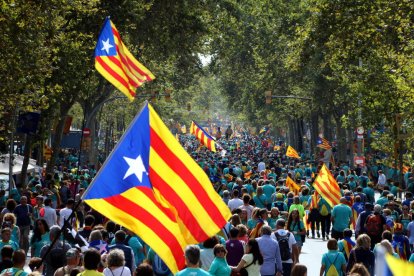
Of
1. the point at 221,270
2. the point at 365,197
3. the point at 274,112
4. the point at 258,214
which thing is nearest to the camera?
the point at 221,270

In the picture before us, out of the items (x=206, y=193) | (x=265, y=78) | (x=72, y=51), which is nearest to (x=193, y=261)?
(x=206, y=193)

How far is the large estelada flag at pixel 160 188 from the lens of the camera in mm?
8961

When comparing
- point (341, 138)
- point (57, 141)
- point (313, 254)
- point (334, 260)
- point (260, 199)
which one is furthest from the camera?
point (341, 138)

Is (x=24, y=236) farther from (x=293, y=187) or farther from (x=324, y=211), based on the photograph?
(x=293, y=187)

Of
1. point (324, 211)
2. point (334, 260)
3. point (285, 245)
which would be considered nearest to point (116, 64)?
point (285, 245)

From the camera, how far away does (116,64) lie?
729 inches

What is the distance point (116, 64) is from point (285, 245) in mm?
5220

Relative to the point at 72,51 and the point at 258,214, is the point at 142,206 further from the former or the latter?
the point at 72,51

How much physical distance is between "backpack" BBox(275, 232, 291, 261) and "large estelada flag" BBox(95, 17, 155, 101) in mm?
4085

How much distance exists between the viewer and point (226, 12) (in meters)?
49.0

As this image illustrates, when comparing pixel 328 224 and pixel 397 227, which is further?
pixel 328 224

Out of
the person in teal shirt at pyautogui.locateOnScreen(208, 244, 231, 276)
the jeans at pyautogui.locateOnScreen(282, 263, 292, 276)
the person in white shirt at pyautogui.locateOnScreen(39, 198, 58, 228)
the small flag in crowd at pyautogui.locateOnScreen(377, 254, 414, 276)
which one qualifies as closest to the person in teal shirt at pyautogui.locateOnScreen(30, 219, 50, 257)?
the person in white shirt at pyautogui.locateOnScreen(39, 198, 58, 228)

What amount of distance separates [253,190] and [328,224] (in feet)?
6.42

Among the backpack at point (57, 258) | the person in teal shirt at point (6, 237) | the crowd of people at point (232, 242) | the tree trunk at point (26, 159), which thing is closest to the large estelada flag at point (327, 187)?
the crowd of people at point (232, 242)
